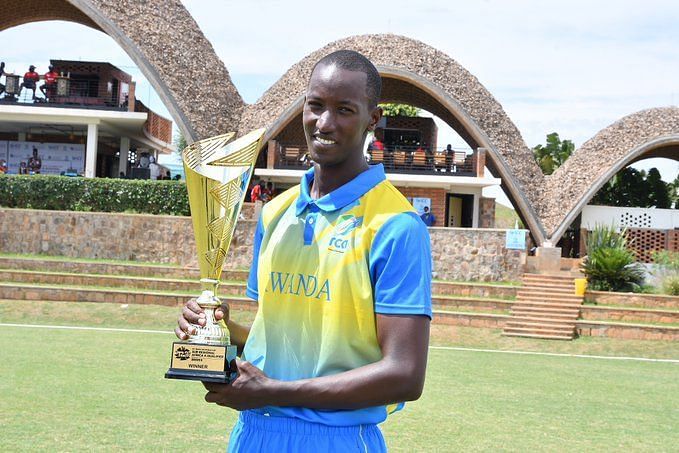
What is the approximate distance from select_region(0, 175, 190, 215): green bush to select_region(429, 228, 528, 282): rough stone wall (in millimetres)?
6963

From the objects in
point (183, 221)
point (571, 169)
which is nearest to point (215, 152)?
point (183, 221)

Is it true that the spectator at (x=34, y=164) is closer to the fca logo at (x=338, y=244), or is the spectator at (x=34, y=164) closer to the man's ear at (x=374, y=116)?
the man's ear at (x=374, y=116)

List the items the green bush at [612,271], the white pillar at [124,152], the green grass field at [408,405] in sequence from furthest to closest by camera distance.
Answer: the white pillar at [124,152], the green bush at [612,271], the green grass field at [408,405]

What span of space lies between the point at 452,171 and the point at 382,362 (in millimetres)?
26984

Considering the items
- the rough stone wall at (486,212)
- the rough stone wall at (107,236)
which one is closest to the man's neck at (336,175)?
the rough stone wall at (107,236)

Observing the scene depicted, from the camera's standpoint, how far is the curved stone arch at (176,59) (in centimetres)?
3008

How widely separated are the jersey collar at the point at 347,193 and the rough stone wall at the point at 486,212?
28.6 meters

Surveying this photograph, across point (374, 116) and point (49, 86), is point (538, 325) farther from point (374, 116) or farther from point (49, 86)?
point (49, 86)

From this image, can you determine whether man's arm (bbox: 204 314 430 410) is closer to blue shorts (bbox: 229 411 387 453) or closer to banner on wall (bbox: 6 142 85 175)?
blue shorts (bbox: 229 411 387 453)

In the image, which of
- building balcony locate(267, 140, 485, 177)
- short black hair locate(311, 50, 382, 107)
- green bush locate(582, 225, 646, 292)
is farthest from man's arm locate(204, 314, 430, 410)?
building balcony locate(267, 140, 485, 177)

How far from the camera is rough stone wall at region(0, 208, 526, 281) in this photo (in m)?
22.2

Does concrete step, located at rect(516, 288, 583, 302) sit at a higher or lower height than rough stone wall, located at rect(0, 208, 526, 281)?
lower

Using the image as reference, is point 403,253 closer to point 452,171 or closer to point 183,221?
point 183,221

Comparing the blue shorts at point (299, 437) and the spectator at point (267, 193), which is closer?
the blue shorts at point (299, 437)
